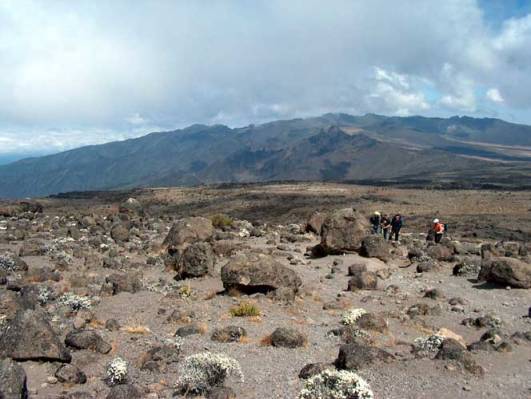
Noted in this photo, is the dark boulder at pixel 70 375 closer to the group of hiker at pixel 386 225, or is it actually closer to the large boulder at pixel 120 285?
the large boulder at pixel 120 285

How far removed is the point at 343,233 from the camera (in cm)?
2589

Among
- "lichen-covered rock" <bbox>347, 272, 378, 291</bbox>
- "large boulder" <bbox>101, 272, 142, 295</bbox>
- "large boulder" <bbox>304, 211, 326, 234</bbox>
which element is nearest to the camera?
"large boulder" <bbox>101, 272, 142, 295</bbox>

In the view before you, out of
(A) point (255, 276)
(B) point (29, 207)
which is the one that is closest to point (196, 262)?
(A) point (255, 276)

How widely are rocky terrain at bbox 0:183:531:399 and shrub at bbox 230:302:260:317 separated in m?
A: 0.03

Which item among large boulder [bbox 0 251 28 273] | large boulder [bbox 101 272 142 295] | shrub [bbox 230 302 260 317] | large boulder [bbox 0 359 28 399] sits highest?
large boulder [bbox 0 359 28 399]

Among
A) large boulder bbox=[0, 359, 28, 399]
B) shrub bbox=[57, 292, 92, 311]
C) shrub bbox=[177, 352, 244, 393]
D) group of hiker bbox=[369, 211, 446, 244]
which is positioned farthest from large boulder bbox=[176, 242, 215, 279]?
group of hiker bbox=[369, 211, 446, 244]

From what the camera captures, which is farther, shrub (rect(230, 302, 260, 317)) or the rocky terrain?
shrub (rect(230, 302, 260, 317))

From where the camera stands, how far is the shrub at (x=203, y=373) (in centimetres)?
977

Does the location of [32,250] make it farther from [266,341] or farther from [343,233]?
[266,341]

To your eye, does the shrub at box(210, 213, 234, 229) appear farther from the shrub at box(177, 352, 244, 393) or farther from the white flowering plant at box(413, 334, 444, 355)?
the shrub at box(177, 352, 244, 393)

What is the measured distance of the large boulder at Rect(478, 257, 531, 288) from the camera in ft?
64.6

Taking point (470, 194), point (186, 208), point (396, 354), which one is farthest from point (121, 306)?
point (470, 194)

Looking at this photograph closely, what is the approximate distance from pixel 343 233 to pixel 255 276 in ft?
31.1

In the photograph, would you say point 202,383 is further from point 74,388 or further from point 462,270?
point 462,270
